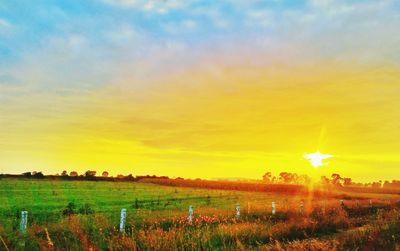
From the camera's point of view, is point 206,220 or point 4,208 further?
point 4,208

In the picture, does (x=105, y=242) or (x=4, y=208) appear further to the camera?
(x=4, y=208)

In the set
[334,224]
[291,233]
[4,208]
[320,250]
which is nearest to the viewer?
[320,250]

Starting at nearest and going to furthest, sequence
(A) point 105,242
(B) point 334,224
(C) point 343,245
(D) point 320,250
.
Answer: (D) point 320,250 < (C) point 343,245 < (A) point 105,242 < (B) point 334,224

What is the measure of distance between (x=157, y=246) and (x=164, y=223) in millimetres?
9657

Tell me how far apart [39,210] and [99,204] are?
7721mm

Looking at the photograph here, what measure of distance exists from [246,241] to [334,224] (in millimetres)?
6738

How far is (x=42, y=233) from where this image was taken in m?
16.1

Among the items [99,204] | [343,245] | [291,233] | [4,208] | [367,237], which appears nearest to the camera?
[343,245]

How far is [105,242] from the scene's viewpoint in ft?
43.8

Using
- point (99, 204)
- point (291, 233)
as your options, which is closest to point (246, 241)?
point (291, 233)

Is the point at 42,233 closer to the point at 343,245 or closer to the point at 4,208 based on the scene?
the point at 343,245

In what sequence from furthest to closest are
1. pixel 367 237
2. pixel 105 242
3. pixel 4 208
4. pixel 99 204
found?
1. pixel 99 204
2. pixel 4 208
3. pixel 105 242
4. pixel 367 237

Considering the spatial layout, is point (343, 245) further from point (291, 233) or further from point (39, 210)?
point (39, 210)

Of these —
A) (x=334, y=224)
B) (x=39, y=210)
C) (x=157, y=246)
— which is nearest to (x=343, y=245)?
(x=157, y=246)
